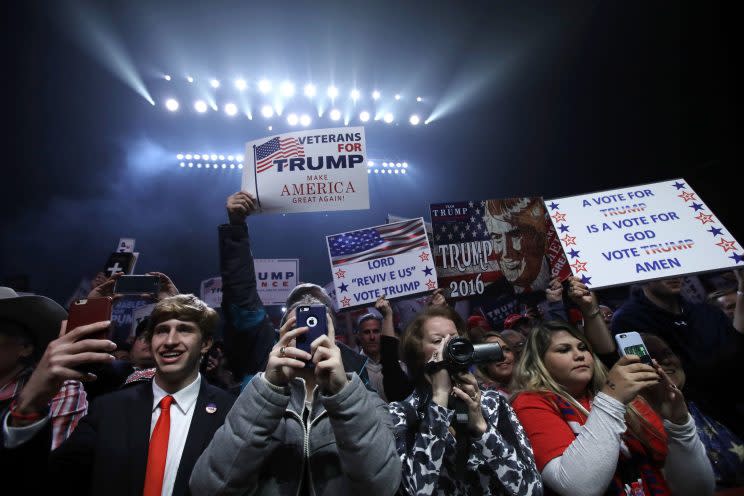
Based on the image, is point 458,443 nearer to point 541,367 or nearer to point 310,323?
point 310,323

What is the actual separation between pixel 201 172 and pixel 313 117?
15.2ft

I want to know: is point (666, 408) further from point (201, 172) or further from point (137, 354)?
point (201, 172)

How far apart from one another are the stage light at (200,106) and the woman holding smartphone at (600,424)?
12944 millimetres

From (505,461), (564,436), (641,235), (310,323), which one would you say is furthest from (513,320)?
(310,323)

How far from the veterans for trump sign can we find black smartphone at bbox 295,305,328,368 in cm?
202

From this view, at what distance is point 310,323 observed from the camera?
4.81 feet

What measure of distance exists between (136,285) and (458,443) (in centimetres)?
252

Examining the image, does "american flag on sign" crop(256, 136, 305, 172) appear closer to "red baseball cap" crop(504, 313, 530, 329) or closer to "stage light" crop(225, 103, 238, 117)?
"red baseball cap" crop(504, 313, 530, 329)

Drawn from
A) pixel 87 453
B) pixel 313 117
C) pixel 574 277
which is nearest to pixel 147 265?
pixel 313 117

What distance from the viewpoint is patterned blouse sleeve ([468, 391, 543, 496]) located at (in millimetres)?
1611

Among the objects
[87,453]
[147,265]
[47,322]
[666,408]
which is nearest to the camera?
[87,453]

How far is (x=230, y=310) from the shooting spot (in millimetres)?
→ 2725

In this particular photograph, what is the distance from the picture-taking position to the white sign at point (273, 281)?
23.6 ft

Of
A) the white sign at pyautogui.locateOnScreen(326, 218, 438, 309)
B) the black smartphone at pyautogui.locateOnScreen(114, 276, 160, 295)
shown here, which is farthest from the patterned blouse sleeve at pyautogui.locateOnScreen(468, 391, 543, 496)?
the white sign at pyautogui.locateOnScreen(326, 218, 438, 309)
